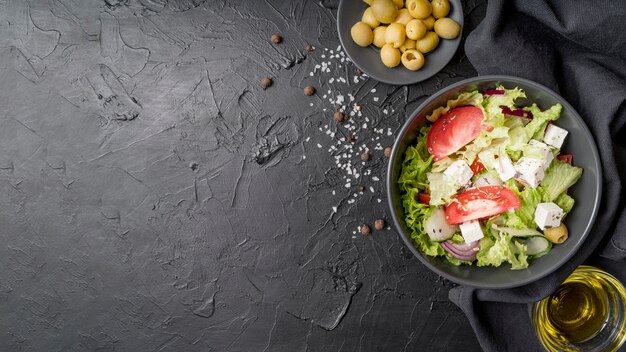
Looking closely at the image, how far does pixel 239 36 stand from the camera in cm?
154

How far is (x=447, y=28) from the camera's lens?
1.39 metres

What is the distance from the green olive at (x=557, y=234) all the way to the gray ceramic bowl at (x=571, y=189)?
2cm

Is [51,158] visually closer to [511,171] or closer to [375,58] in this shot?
[375,58]

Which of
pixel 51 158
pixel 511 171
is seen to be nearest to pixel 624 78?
pixel 511 171

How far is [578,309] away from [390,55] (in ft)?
2.74

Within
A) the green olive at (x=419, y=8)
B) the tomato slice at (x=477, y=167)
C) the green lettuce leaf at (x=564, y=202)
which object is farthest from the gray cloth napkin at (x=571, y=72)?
the tomato slice at (x=477, y=167)

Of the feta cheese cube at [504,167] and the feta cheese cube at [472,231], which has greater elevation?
the feta cheese cube at [504,167]

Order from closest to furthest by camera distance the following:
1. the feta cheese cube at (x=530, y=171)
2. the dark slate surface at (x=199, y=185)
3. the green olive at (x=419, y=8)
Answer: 1. the feta cheese cube at (x=530, y=171)
2. the green olive at (x=419, y=8)
3. the dark slate surface at (x=199, y=185)

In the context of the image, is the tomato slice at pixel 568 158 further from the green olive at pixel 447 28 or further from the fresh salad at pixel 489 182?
the green olive at pixel 447 28

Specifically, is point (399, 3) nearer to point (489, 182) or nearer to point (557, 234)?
point (489, 182)

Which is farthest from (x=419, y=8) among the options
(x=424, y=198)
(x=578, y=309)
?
(x=578, y=309)

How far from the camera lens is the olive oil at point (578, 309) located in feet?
4.64

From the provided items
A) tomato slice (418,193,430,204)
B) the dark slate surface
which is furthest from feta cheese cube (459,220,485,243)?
the dark slate surface

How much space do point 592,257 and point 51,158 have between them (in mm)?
1552
